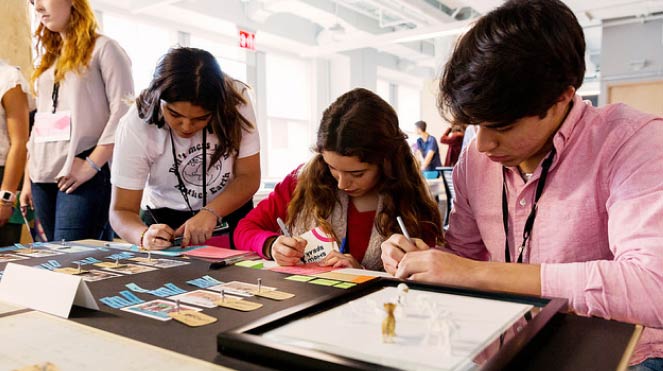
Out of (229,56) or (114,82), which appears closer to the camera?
(114,82)

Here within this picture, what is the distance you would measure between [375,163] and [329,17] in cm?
537

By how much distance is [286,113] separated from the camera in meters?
6.74

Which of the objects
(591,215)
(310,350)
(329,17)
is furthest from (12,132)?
(329,17)

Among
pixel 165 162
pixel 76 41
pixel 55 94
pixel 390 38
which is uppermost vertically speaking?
pixel 390 38

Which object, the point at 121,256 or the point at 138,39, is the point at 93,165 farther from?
the point at 138,39

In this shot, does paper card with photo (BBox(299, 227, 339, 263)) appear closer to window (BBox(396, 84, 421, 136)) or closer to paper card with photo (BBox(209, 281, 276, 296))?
paper card with photo (BBox(209, 281, 276, 296))

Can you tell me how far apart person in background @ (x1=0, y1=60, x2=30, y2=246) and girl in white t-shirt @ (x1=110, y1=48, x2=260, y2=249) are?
0.49 metres

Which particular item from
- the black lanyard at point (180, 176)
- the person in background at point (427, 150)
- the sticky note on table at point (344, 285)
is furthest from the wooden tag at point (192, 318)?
the person in background at point (427, 150)

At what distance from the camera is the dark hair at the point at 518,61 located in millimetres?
785

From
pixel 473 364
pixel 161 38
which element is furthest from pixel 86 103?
pixel 161 38

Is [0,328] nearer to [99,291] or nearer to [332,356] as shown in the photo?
[99,291]

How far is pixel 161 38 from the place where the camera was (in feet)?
17.1

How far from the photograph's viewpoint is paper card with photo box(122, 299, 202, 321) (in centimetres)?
73

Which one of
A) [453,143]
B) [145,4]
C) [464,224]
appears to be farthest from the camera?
[453,143]
